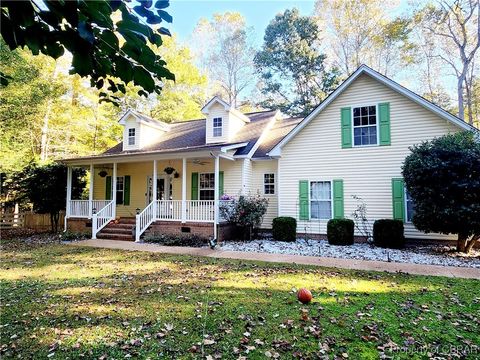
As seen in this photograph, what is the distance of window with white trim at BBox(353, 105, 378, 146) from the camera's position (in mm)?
11586

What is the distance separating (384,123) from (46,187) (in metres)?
16.0

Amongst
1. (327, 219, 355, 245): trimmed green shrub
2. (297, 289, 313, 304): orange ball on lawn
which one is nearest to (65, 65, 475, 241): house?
(327, 219, 355, 245): trimmed green shrub

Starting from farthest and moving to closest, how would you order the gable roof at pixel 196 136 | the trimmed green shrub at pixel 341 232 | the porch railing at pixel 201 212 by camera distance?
the gable roof at pixel 196 136, the porch railing at pixel 201 212, the trimmed green shrub at pixel 341 232

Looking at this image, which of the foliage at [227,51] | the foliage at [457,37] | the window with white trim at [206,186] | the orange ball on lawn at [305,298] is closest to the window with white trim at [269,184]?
the window with white trim at [206,186]

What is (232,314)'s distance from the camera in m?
4.30

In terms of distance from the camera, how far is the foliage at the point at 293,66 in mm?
25484

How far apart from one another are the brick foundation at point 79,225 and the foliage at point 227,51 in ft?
58.5

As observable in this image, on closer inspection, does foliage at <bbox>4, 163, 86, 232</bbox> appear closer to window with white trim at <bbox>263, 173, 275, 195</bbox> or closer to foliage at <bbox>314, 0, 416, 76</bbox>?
window with white trim at <bbox>263, 173, 275, 195</bbox>

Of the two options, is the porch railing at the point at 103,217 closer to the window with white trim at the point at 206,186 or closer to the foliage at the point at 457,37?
the window with white trim at the point at 206,186

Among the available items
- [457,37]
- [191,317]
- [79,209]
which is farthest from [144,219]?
[457,37]

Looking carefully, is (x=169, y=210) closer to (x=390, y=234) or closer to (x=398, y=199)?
(x=390, y=234)

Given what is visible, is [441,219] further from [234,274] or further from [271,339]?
[271,339]

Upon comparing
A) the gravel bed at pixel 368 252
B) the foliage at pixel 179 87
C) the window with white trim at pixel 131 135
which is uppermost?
the foliage at pixel 179 87

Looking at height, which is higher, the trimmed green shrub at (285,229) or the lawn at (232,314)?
the trimmed green shrub at (285,229)
